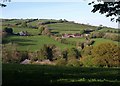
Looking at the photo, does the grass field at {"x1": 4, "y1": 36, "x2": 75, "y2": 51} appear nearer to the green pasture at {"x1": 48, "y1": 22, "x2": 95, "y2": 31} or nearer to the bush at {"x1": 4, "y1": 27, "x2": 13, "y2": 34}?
the bush at {"x1": 4, "y1": 27, "x2": 13, "y2": 34}

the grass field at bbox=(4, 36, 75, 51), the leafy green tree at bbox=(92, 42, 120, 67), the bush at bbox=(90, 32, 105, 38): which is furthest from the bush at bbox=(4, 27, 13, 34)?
the leafy green tree at bbox=(92, 42, 120, 67)

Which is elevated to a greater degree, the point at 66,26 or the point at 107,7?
the point at 107,7

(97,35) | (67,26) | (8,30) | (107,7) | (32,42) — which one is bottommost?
(32,42)

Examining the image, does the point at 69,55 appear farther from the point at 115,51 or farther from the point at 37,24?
the point at 37,24

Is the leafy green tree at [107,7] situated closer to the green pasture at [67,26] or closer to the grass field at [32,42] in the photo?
the grass field at [32,42]

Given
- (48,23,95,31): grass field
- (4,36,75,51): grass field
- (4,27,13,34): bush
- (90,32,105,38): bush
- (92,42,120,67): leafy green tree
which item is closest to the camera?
(92,42,120,67): leafy green tree

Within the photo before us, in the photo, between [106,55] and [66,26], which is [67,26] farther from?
[106,55]

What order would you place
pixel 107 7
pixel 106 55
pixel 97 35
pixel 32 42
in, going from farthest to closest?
pixel 97 35
pixel 32 42
pixel 106 55
pixel 107 7

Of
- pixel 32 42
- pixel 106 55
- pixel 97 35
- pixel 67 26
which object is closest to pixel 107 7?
pixel 106 55

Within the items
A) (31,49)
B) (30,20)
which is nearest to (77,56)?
(31,49)

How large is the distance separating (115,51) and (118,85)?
80912mm

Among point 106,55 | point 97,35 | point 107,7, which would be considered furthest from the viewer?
point 97,35

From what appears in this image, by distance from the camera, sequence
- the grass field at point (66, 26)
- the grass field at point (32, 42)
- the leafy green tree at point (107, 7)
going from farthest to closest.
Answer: the grass field at point (66, 26)
the grass field at point (32, 42)
the leafy green tree at point (107, 7)

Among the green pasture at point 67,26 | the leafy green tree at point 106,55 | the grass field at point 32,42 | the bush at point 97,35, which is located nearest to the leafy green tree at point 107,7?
the leafy green tree at point 106,55
